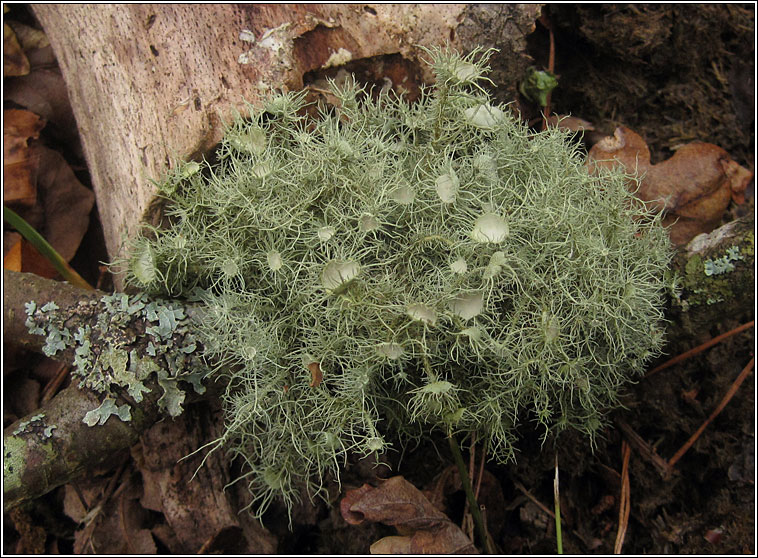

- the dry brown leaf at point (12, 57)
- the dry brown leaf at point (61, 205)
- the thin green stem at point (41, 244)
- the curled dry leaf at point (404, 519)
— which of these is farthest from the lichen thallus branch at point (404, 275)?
the dry brown leaf at point (12, 57)

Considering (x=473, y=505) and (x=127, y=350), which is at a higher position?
(x=127, y=350)

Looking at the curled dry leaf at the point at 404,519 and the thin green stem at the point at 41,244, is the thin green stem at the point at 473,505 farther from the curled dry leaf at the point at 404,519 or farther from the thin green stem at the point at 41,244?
the thin green stem at the point at 41,244

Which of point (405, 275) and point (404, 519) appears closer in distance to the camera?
point (405, 275)

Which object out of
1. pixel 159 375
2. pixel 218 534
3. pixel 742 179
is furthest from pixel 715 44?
pixel 218 534

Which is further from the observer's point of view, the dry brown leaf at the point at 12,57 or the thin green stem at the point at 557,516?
the dry brown leaf at the point at 12,57

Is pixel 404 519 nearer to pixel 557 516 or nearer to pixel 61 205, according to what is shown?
pixel 557 516

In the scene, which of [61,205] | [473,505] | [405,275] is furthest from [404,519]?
[61,205]
